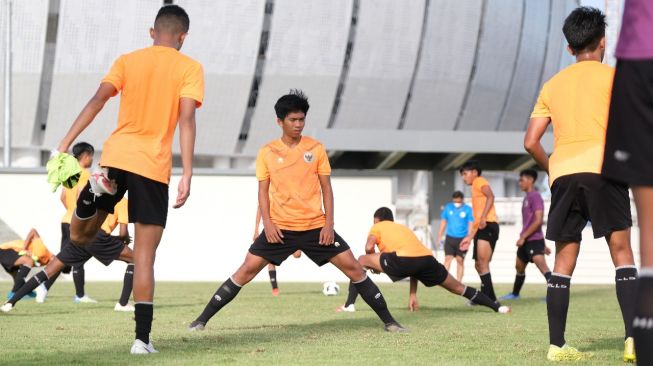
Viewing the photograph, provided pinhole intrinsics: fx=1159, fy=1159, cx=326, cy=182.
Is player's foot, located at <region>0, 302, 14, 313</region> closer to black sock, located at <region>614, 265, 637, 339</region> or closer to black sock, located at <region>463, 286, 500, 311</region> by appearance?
black sock, located at <region>463, 286, 500, 311</region>

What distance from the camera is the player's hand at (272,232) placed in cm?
892

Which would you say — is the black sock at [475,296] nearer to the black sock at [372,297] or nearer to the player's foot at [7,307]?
the black sock at [372,297]

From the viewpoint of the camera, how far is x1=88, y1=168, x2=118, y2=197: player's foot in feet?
21.9

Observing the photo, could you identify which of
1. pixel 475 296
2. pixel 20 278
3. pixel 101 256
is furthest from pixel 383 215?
pixel 20 278

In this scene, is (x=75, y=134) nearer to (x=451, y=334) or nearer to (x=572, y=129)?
(x=572, y=129)

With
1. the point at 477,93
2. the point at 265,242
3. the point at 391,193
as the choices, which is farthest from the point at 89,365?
the point at 477,93

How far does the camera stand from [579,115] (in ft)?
21.9

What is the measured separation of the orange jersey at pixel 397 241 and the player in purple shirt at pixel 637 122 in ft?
26.3

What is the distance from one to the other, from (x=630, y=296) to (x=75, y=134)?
3371 millimetres

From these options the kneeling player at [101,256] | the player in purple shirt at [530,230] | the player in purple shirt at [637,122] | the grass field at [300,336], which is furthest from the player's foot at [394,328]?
the player in purple shirt at [637,122]

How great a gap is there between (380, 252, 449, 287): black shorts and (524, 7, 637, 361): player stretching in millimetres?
4753

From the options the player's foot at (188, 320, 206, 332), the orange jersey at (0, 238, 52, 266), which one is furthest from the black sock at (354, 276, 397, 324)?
the orange jersey at (0, 238, 52, 266)

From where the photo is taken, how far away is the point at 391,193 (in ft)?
86.9

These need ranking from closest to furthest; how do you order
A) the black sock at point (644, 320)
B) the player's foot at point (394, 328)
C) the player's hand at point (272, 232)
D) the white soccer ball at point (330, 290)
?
the black sock at point (644, 320) < the player's hand at point (272, 232) < the player's foot at point (394, 328) < the white soccer ball at point (330, 290)
